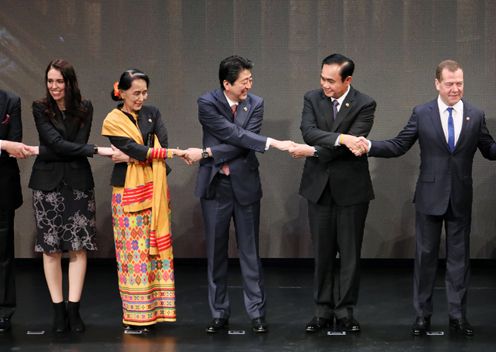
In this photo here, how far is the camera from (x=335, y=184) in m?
4.85

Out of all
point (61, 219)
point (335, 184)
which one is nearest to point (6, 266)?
point (61, 219)

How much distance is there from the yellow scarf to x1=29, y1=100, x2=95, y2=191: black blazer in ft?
0.64

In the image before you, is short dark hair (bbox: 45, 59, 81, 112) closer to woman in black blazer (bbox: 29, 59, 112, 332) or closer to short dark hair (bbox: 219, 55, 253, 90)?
woman in black blazer (bbox: 29, 59, 112, 332)

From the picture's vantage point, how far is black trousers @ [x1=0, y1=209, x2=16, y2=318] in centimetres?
504

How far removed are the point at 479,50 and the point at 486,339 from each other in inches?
104

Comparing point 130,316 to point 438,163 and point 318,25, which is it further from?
point 318,25

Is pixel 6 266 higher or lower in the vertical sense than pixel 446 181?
lower

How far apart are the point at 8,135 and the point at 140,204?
3.06ft

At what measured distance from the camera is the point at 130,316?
16.3 ft

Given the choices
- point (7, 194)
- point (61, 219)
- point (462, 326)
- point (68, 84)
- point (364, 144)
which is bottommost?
point (462, 326)

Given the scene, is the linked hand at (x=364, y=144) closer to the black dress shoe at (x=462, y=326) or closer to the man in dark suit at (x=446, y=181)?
the man in dark suit at (x=446, y=181)

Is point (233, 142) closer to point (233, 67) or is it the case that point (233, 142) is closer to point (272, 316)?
point (233, 67)

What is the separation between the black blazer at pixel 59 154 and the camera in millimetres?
4867

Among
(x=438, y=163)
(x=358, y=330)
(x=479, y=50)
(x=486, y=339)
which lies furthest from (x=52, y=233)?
(x=479, y=50)
